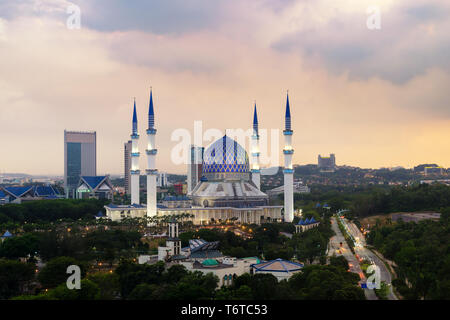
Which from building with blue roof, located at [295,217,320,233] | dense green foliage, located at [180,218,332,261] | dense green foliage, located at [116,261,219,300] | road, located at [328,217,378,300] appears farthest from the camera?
building with blue roof, located at [295,217,320,233]

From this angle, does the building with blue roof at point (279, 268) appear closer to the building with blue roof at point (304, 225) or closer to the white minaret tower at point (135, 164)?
the building with blue roof at point (304, 225)

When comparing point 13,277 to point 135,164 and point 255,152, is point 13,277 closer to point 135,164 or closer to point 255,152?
point 135,164

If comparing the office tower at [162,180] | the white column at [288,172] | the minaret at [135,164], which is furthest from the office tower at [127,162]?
the white column at [288,172]

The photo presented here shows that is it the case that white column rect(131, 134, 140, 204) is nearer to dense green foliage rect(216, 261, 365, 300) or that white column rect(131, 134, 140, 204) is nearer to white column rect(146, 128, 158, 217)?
white column rect(146, 128, 158, 217)

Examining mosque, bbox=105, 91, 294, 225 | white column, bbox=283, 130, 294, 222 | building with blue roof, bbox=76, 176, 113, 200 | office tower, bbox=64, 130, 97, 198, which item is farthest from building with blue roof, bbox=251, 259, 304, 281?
office tower, bbox=64, 130, 97, 198

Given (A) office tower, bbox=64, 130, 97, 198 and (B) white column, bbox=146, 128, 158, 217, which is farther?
(A) office tower, bbox=64, 130, 97, 198

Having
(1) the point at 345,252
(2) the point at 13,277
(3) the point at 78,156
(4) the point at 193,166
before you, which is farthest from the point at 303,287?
(3) the point at 78,156
